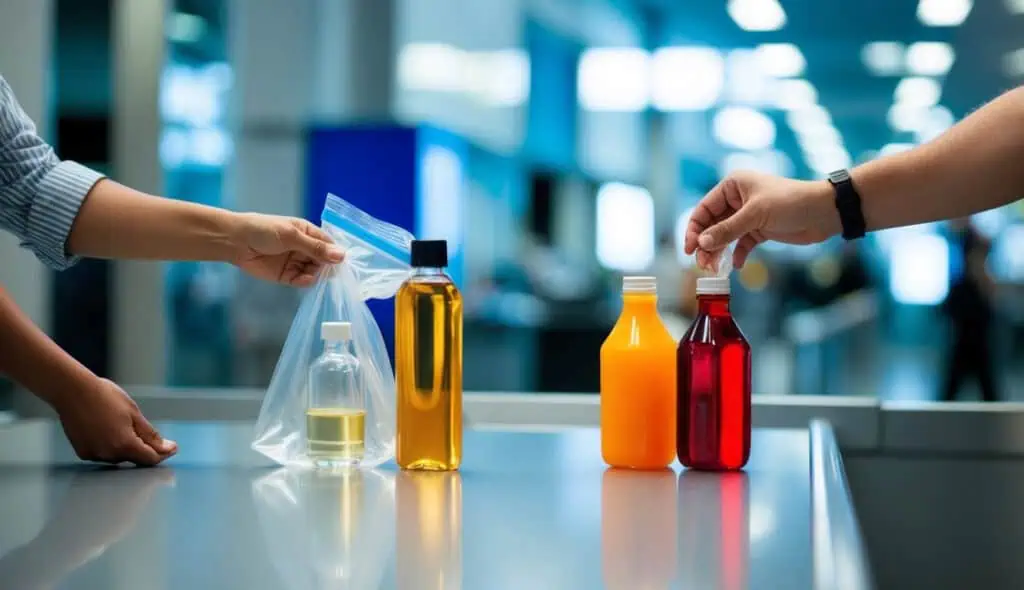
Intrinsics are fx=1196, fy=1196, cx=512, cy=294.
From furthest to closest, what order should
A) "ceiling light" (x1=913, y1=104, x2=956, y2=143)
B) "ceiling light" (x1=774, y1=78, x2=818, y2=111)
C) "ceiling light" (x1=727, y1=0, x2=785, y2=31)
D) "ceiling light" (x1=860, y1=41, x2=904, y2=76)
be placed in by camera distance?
"ceiling light" (x1=913, y1=104, x2=956, y2=143) < "ceiling light" (x1=774, y1=78, x2=818, y2=111) < "ceiling light" (x1=860, y1=41, x2=904, y2=76) < "ceiling light" (x1=727, y1=0, x2=785, y2=31)

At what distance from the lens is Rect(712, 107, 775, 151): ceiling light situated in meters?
16.2

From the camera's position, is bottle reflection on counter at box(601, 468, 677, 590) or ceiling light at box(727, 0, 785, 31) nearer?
bottle reflection on counter at box(601, 468, 677, 590)

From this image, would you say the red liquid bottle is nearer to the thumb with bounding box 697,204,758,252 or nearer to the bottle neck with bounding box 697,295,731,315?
the bottle neck with bounding box 697,295,731,315

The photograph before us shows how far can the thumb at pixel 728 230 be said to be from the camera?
133 cm

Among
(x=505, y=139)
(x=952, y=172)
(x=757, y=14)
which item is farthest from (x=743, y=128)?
(x=952, y=172)

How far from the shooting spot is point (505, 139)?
35.1ft

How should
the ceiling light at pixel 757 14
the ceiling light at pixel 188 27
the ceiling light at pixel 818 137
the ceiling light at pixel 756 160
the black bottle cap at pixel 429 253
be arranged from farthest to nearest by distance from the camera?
the ceiling light at pixel 756 160 < the ceiling light at pixel 818 137 < the ceiling light at pixel 757 14 < the ceiling light at pixel 188 27 < the black bottle cap at pixel 429 253

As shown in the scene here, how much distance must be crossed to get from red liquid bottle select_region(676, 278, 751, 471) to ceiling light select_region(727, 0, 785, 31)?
9038 mm

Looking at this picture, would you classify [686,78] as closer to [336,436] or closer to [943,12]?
[943,12]

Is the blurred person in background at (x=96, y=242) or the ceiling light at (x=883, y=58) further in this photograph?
the ceiling light at (x=883, y=58)

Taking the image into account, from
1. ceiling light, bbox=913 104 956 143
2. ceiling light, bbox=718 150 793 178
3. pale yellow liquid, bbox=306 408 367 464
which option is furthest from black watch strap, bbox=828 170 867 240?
ceiling light, bbox=718 150 793 178

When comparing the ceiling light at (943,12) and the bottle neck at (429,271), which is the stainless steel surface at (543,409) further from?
the ceiling light at (943,12)

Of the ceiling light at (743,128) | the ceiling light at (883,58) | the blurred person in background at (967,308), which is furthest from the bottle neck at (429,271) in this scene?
the ceiling light at (743,128)

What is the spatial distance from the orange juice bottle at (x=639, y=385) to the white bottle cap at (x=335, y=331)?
26 cm
